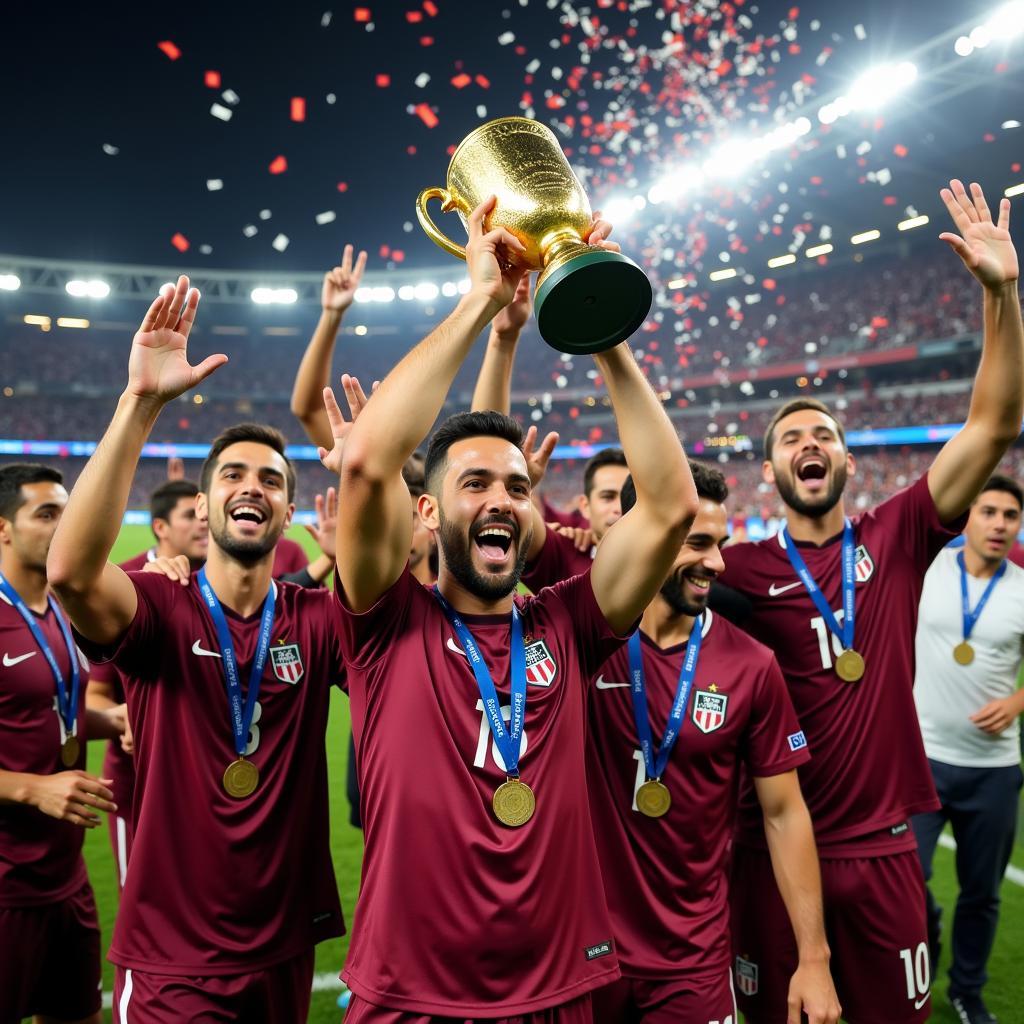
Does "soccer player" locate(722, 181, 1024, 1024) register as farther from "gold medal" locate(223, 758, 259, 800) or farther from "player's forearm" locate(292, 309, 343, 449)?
"player's forearm" locate(292, 309, 343, 449)

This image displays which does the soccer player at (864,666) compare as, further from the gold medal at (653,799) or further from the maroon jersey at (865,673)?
the gold medal at (653,799)

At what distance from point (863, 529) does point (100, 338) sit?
50992 millimetres

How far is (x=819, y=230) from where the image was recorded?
103 feet

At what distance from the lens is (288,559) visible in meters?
5.62

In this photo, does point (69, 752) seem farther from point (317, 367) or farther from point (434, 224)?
point (434, 224)

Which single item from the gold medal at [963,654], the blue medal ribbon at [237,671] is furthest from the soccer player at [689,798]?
the gold medal at [963,654]

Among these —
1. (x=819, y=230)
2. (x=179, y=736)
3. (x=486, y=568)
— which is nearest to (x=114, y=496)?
(x=179, y=736)

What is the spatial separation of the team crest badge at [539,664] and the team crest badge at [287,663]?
33.4 inches

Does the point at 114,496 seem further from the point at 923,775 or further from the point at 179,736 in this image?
the point at 923,775

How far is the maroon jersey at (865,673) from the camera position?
269 cm

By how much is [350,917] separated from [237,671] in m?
2.71

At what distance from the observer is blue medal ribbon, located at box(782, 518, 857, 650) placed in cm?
284

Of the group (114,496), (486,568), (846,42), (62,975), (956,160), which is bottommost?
(62,975)

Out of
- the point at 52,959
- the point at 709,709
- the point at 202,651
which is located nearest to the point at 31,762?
the point at 52,959
